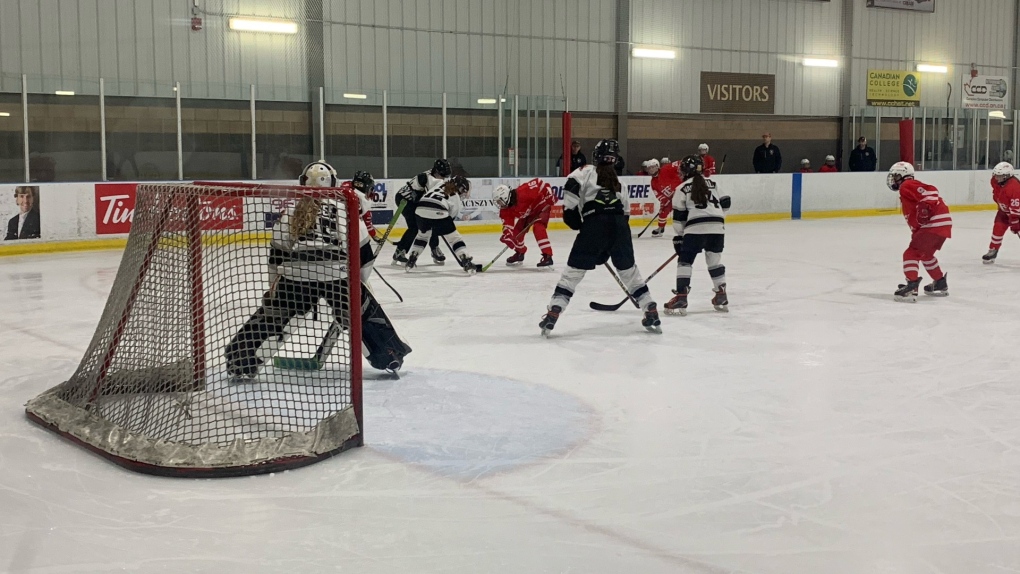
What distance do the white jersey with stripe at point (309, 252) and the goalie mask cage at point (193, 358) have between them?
31mm

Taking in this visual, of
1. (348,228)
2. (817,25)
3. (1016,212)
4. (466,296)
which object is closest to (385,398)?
(348,228)

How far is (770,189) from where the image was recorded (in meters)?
16.1

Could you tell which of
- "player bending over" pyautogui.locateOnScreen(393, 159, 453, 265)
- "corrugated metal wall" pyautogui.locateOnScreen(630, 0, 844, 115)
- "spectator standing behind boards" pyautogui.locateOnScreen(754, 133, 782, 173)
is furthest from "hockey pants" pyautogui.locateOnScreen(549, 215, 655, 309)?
"corrugated metal wall" pyautogui.locateOnScreen(630, 0, 844, 115)

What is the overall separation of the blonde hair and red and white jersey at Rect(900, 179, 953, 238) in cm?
477

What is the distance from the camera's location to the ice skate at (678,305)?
6953mm

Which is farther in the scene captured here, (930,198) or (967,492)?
(930,198)

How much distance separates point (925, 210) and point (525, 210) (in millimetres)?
3308

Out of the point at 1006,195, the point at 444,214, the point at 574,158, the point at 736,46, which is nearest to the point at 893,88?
the point at 736,46

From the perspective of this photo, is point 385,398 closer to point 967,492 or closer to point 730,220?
point 967,492

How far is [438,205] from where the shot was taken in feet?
29.9

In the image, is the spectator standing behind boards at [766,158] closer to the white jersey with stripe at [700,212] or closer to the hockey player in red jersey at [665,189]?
the hockey player in red jersey at [665,189]

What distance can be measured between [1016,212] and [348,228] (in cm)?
763

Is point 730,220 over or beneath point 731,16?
beneath

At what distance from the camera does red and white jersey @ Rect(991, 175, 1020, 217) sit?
9.52m
